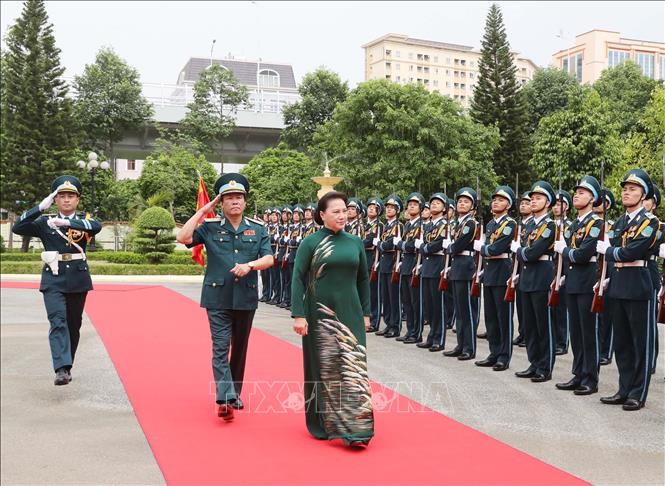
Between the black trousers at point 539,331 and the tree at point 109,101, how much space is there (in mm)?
35657

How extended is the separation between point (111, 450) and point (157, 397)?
1.54 metres

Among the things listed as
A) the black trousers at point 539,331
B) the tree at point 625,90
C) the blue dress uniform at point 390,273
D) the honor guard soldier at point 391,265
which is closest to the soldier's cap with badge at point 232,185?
the black trousers at point 539,331

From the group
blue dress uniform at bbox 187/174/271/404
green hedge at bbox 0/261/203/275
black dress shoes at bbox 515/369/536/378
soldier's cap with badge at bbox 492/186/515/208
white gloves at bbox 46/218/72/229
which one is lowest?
green hedge at bbox 0/261/203/275

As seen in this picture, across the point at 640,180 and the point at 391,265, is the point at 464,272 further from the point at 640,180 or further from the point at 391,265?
the point at 640,180

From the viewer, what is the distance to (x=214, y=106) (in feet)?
138

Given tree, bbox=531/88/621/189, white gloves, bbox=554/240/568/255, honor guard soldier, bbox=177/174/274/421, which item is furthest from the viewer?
tree, bbox=531/88/621/189

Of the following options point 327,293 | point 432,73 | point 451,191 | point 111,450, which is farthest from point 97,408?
point 432,73

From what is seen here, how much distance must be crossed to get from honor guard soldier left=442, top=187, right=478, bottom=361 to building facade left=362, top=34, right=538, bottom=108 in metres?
84.2

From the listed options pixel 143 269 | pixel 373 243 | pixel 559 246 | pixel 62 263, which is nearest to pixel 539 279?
pixel 559 246

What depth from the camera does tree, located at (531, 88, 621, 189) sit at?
28.5 meters

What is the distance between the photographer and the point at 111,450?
4.67 meters

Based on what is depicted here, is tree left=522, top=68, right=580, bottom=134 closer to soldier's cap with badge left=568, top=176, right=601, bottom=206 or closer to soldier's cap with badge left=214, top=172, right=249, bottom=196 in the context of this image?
soldier's cap with badge left=568, top=176, right=601, bottom=206

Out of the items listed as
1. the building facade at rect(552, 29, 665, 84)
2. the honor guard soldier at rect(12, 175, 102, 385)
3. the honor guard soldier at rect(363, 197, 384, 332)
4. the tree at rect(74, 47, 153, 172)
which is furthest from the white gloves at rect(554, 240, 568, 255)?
the tree at rect(74, 47, 153, 172)

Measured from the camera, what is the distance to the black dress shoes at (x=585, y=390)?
6.51 m
